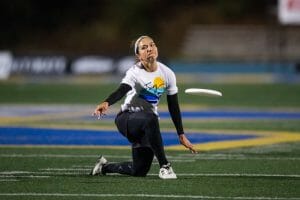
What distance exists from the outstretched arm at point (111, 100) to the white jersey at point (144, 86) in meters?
0.09

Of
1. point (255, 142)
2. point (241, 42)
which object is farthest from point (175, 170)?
point (241, 42)

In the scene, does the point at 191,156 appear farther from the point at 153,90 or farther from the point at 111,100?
the point at 111,100

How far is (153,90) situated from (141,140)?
0.56 metres

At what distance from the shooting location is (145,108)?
10992 millimetres

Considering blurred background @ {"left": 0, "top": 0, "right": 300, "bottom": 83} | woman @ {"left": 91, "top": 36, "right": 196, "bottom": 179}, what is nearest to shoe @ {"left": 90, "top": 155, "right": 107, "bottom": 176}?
woman @ {"left": 91, "top": 36, "right": 196, "bottom": 179}

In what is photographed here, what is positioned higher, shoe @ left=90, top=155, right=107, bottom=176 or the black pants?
the black pants

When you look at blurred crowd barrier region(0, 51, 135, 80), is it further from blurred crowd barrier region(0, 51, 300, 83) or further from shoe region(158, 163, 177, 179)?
shoe region(158, 163, 177, 179)

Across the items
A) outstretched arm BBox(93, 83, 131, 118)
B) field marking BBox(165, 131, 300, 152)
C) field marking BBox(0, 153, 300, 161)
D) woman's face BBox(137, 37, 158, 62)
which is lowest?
field marking BBox(165, 131, 300, 152)

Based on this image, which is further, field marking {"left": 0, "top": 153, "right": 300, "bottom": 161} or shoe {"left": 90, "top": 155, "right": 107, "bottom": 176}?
field marking {"left": 0, "top": 153, "right": 300, "bottom": 161}

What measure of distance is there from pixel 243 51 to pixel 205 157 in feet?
96.2

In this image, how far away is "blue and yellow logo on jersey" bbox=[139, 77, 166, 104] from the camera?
36.0ft

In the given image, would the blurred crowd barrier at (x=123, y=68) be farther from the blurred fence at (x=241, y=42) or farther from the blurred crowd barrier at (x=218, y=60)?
the blurred fence at (x=241, y=42)

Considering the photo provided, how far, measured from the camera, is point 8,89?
33.2 meters

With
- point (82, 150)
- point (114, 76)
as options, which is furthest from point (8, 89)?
point (82, 150)
